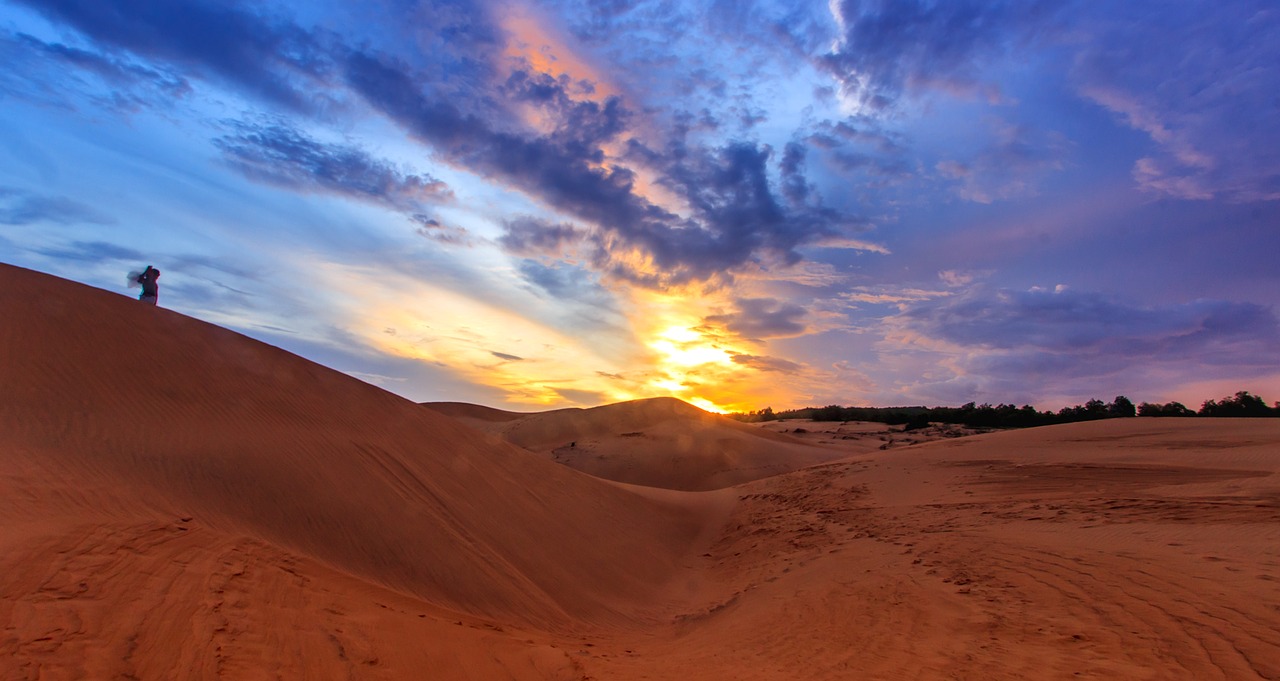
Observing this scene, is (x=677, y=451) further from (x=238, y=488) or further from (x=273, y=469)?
(x=238, y=488)

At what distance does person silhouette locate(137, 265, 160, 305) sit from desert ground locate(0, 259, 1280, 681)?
2222mm

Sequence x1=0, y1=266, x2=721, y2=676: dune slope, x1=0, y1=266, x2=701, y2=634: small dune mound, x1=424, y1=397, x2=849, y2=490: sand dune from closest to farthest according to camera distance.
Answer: x1=0, y1=266, x2=721, y2=676: dune slope → x1=0, y1=266, x2=701, y2=634: small dune mound → x1=424, y1=397, x2=849, y2=490: sand dune

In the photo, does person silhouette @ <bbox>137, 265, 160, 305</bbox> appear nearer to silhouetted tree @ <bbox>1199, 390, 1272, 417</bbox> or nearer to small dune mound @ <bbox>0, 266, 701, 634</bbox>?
small dune mound @ <bbox>0, 266, 701, 634</bbox>

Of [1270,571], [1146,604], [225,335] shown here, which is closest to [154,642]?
[1146,604]

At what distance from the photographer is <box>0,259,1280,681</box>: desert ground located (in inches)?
169

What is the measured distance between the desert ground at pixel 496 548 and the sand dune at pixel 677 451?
35.4 ft

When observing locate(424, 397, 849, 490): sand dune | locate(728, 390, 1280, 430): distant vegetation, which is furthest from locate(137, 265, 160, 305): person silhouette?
locate(728, 390, 1280, 430): distant vegetation

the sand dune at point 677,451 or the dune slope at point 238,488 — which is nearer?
the dune slope at point 238,488

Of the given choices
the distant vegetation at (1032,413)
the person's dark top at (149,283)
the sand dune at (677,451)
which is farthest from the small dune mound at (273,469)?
the distant vegetation at (1032,413)

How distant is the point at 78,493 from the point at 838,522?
11431 millimetres

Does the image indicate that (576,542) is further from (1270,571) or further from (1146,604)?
(1270,571)

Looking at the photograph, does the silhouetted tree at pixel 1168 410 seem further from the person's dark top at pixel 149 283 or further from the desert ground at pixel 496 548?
the person's dark top at pixel 149 283

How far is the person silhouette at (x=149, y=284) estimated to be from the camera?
1354cm

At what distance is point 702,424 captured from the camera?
33875mm
